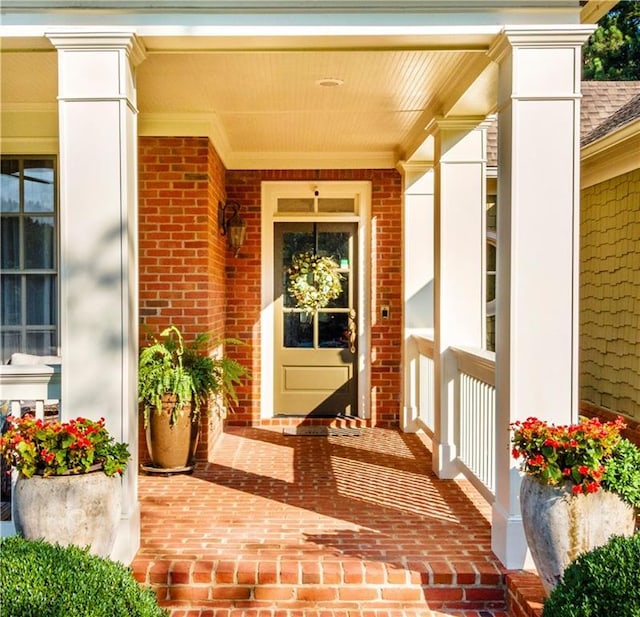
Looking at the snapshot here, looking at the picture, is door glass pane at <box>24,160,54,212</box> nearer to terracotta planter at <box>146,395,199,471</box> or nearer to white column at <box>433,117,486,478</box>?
terracotta planter at <box>146,395,199,471</box>

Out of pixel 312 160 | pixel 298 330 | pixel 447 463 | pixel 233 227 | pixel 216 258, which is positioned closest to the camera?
pixel 447 463

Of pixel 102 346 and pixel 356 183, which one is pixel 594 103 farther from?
pixel 102 346

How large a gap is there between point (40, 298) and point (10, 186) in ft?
3.27

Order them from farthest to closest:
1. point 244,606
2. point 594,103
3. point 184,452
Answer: point 594,103 → point 184,452 → point 244,606

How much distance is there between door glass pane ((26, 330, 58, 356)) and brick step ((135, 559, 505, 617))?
2920 millimetres

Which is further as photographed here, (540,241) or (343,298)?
(343,298)

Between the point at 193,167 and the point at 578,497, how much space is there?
4.02m

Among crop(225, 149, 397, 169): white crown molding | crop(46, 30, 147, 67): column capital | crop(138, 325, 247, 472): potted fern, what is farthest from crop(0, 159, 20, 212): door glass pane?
crop(46, 30, 147, 67): column capital

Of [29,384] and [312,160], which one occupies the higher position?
[312,160]

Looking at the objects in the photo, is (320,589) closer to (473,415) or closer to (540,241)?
(473,415)

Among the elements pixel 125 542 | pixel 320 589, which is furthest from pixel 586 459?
pixel 125 542

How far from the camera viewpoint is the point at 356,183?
735 cm

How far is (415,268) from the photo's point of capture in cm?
701

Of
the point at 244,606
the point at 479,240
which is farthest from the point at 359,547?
the point at 479,240
